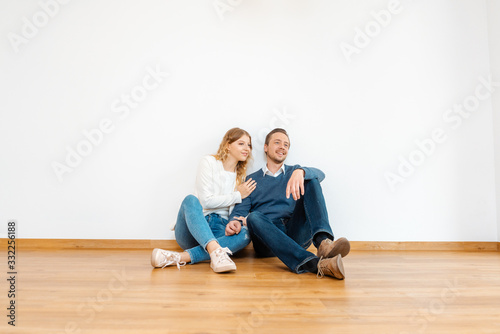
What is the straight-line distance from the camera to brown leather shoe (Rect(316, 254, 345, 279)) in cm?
168

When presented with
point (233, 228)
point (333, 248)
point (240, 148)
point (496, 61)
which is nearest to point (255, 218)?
point (233, 228)

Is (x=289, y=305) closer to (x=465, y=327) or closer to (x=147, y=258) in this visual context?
(x=465, y=327)

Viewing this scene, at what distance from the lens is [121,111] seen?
9.39ft

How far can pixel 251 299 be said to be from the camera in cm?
135

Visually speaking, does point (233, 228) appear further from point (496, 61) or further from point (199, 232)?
point (496, 61)

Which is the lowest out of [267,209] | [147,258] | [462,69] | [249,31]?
[147,258]

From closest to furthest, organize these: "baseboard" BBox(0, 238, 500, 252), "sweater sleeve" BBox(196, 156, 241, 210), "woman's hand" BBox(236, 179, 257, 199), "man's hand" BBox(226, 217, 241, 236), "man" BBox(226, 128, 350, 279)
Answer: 1. "man" BBox(226, 128, 350, 279)
2. "man's hand" BBox(226, 217, 241, 236)
3. "sweater sleeve" BBox(196, 156, 241, 210)
4. "woman's hand" BBox(236, 179, 257, 199)
5. "baseboard" BBox(0, 238, 500, 252)

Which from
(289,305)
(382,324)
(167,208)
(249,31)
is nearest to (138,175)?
(167,208)

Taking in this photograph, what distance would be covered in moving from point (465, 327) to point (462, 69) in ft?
8.03

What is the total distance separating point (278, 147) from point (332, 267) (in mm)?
1061

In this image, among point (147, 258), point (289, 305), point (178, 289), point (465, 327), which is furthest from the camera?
point (147, 258)

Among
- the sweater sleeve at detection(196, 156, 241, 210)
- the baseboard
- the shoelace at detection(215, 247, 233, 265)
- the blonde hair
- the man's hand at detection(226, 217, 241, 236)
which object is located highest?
the blonde hair

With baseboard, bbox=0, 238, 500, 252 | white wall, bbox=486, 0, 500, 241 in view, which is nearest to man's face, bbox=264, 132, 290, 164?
baseboard, bbox=0, 238, 500, 252

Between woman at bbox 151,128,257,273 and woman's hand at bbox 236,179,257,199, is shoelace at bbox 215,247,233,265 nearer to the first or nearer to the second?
woman at bbox 151,128,257,273
